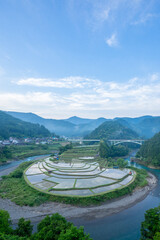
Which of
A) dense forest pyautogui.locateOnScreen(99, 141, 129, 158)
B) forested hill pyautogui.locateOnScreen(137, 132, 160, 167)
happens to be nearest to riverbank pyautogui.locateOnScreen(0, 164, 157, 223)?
forested hill pyautogui.locateOnScreen(137, 132, 160, 167)

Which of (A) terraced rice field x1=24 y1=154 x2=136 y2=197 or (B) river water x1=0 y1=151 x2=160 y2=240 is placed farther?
(A) terraced rice field x1=24 y1=154 x2=136 y2=197

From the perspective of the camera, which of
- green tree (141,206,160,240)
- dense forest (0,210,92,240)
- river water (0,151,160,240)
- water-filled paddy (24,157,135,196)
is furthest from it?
water-filled paddy (24,157,135,196)

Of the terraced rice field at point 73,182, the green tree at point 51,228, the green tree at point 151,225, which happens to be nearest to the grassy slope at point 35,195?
the terraced rice field at point 73,182

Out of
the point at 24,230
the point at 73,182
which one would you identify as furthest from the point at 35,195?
the point at 24,230

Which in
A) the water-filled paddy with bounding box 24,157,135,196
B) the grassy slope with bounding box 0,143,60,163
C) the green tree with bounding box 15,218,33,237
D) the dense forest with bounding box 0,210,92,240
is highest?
the dense forest with bounding box 0,210,92,240

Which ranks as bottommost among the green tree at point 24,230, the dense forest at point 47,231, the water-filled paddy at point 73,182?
the water-filled paddy at point 73,182

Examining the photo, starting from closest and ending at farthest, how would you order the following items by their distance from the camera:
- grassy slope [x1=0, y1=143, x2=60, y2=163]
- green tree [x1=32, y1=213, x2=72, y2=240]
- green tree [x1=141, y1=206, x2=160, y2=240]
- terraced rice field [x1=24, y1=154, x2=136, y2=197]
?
green tree [x1=32, y1=213, x2=72, y2=240] < green tree [x1=141, y1=206, x2=160, y2=240] < terraced rice field [x1=24, y1=154, x2=136, y2=197] < grassy slope [x1=0, y1=143, x2=60, y2=163]

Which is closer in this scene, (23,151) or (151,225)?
(151,225)

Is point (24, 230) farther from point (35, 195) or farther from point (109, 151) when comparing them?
point (109, 151)

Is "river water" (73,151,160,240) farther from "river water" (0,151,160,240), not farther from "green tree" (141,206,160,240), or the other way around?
"green tree" (141,206,160,240)

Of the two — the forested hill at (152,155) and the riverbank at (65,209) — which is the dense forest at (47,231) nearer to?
the riverbank at (65,209)

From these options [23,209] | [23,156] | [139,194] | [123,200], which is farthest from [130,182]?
[23,156]

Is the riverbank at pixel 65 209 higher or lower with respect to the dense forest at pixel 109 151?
lower
